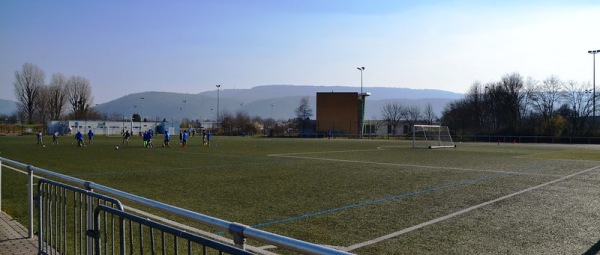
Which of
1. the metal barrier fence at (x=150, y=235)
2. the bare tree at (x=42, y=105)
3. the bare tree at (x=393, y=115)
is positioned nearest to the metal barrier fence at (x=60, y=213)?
the metal barrier fence at (x=150, y=235)

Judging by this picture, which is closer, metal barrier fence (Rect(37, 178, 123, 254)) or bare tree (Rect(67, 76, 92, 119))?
metal barrier fence (Rect(37, 178, 123, 254))

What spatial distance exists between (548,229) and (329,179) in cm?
831

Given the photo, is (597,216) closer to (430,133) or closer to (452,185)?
(452,185)

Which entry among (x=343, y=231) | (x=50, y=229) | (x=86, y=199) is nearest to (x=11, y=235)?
(x=50, y=229)

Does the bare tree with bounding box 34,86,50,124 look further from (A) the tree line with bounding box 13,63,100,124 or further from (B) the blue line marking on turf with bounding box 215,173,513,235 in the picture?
(B) the blue line marking on turf with bounding box 215,173,513,235

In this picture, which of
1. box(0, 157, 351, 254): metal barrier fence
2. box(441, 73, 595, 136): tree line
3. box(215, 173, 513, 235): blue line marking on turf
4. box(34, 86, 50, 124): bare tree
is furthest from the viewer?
box(34, 86, 50, 124): bare tree

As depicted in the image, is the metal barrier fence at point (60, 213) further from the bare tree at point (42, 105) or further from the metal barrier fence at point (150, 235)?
the bare tree at point (42, 105)

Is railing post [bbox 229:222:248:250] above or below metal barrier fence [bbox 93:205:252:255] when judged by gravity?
above

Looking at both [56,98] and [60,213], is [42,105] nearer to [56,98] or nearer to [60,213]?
[56,98]

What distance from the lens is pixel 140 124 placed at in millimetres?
103438

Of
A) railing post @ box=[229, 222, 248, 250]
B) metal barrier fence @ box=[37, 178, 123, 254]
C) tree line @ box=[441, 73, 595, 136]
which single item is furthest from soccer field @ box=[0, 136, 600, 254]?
tree line @ box=[441, 73, 595, 136]

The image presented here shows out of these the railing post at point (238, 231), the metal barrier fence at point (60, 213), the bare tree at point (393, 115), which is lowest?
the metal barrier fence at point (60, 213)

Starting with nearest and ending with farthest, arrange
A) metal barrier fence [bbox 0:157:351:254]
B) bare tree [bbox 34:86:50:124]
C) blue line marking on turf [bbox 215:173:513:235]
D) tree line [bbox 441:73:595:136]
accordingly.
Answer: metal barrier fence [bbox 0:157:351:254], blue line marking on turf [bbox 215:173:513:235], tree line [bbox 441:73:595:136], bare tree [bbox 34:86:50:124]

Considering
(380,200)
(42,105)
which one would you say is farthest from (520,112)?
(42,105)
